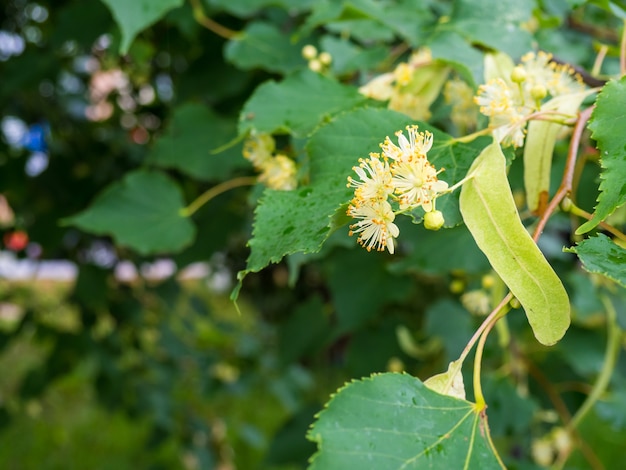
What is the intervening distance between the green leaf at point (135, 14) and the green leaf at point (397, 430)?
2.07 feet

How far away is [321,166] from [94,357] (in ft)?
5.12

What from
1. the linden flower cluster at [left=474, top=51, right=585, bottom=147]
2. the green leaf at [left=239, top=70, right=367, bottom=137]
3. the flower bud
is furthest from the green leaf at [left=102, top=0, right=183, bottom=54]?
the flower bud

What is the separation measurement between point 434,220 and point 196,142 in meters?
0.84

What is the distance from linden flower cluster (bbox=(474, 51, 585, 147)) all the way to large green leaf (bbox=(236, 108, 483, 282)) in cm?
4

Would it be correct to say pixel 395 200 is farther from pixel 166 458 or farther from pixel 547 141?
pixel 166 458

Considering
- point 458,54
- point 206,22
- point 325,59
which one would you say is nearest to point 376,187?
point 458,54

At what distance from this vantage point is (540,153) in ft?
2.15

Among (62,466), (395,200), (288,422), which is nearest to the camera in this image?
(395,200)

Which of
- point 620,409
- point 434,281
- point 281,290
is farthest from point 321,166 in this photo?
point 281,290

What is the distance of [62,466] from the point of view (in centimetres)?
284

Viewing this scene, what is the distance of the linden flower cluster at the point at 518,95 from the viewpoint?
0.64 meters

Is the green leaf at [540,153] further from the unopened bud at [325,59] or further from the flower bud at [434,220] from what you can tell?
the unopened bud at [325,59]

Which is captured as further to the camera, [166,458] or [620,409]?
[166,458]

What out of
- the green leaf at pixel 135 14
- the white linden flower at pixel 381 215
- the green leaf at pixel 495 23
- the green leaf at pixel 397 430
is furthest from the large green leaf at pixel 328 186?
the green leaf at pixel 135 14
